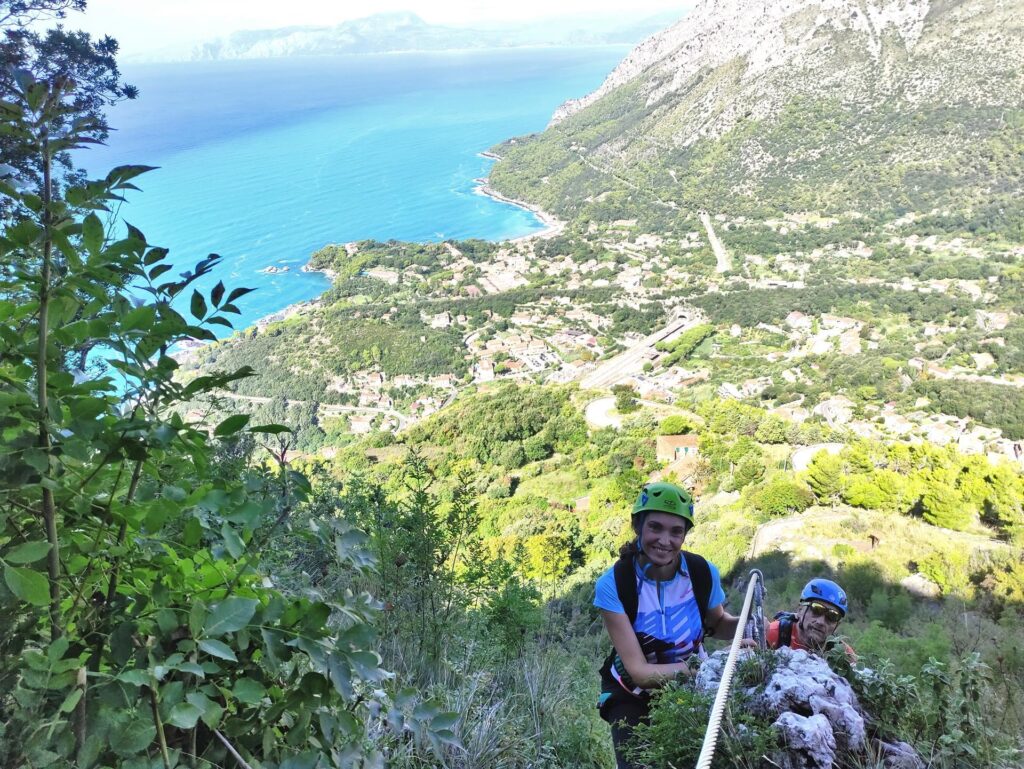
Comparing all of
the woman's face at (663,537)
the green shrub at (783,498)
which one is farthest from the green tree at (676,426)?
the woman's face at (663,537)

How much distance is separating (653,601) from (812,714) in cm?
50

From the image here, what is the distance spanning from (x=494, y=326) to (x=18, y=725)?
3453 centimetres

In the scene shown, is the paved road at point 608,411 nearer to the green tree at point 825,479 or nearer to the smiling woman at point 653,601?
the green tree at point 825,479

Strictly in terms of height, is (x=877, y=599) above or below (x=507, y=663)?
below

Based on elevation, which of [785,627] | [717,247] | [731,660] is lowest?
[717,247]

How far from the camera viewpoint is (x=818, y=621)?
1741 millimetres

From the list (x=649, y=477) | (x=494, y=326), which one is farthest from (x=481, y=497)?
(x=494, y=326)

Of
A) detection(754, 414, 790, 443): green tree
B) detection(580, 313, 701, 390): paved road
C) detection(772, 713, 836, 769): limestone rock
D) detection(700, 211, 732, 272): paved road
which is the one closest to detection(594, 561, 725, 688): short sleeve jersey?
detection(772, 713, 836, 769): limestone rock

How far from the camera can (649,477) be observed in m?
14.6

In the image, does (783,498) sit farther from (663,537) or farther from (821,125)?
(821,125)

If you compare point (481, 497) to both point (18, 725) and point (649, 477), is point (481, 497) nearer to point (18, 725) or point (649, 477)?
point (649, 477)

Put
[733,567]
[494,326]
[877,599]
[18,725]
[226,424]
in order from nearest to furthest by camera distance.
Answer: [18,725] < [226,424] < [877,599] < [733,567] < [494,326]

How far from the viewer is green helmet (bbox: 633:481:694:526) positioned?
1.55 meters

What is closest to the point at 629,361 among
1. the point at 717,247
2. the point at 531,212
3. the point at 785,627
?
the point at 717,247
